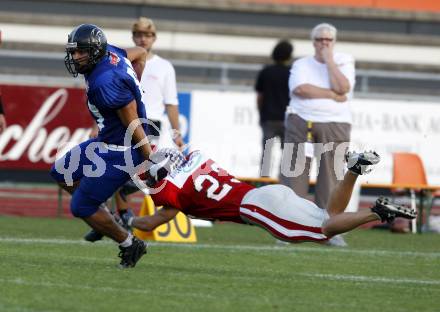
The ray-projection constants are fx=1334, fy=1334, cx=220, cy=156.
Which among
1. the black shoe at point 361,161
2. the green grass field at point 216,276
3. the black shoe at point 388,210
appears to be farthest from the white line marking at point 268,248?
the black shoe at point 388,210

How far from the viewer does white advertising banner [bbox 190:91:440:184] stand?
1523cm

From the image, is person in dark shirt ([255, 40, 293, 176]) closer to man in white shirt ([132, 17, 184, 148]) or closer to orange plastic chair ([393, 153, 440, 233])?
orange plastic chair ([393, 153, 440, 233])

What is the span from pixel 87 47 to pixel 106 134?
1.91 ft

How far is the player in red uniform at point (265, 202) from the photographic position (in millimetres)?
8266

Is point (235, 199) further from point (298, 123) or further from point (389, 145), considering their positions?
point (389, 145)

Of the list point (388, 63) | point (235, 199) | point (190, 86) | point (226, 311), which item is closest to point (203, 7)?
point (388, 63)

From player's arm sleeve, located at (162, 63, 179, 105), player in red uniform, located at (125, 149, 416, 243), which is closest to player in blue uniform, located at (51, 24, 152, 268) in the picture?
player in red uniform, located at (125, 149, 416, 243)

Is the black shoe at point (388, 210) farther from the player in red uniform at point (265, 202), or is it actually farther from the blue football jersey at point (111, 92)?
the blue football jersey at point (111, 92)

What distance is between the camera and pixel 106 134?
8648 mm

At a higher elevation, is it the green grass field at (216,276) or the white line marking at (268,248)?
the green grass field at (216,276)

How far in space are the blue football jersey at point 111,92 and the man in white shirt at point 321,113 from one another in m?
3.52

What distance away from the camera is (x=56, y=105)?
1538 cm

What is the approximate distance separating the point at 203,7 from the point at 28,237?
1443 cm

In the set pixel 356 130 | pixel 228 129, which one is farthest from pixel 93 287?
pixel 356 130
